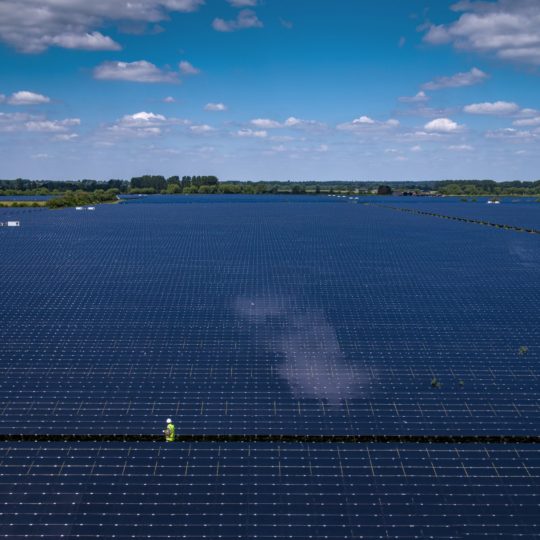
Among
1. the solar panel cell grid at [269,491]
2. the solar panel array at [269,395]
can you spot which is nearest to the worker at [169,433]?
the solar panel array at [269,395]

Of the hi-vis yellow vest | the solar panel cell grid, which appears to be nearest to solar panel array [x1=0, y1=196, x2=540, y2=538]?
the solar panel cell grid

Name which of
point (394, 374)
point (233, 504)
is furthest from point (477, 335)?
point (233, 504)

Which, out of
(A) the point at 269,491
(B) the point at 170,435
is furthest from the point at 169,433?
(A) the point at 269,491

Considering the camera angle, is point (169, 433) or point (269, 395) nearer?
point (169, 433)

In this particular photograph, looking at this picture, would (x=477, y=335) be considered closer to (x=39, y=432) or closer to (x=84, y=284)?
(x=39, y=432)

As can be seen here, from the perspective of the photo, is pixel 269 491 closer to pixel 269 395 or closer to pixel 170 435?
pixel 170 435

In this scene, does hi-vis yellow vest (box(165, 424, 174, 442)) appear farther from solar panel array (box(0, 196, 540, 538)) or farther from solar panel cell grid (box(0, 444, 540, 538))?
solar panel cell grid (box(0, 444, 540, 538))

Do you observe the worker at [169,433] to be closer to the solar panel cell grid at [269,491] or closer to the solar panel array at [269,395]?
the solar panel array at [269,395]

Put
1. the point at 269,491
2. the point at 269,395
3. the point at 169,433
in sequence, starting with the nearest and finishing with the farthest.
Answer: the point at 269,491 < the point at 169,433 < the point at 269,395
